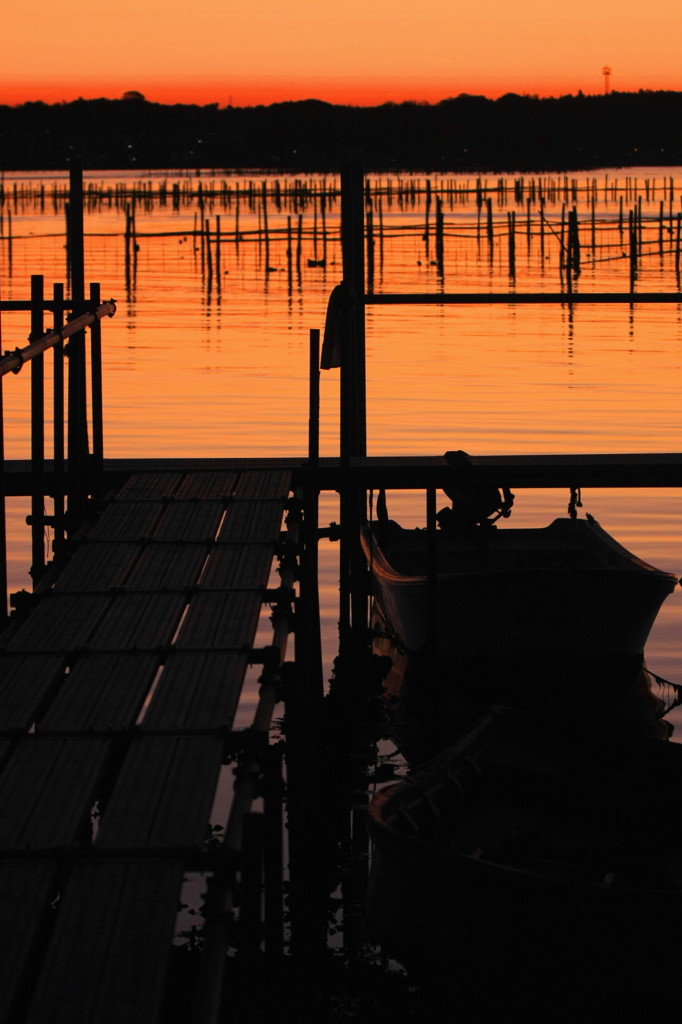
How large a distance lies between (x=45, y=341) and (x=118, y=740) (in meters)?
3.68

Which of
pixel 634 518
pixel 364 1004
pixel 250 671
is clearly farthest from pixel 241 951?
pixel 634 518

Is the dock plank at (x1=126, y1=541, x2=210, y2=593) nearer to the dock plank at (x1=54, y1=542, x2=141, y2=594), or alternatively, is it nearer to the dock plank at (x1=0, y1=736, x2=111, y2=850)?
the dock plank at (x1=54, y1=542, x2=141, y2=594)

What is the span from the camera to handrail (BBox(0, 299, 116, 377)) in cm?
1003

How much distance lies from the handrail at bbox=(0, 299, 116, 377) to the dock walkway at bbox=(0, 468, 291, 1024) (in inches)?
53.6

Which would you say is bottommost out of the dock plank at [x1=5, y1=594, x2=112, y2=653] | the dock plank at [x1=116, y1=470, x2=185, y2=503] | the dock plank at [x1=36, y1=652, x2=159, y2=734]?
the dock plank at [x1=36, y1=652, x2=159, y2=734]

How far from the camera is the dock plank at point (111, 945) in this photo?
18.5ft

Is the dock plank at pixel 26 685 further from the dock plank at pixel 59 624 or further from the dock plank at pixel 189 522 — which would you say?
the dock plank at pixel 189 522

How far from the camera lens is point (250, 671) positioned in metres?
16.4

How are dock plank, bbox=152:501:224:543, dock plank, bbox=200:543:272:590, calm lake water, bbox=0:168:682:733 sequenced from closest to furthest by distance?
dock plank, bbox=200:543:272:590
dock plank, bbox=152:501:224:543
calm lake water, bbox=0:168:682:733

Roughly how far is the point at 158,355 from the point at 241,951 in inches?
1335

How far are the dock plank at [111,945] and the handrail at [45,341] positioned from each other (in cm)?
395

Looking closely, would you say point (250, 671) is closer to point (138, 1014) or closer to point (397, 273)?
point (138, 1014)

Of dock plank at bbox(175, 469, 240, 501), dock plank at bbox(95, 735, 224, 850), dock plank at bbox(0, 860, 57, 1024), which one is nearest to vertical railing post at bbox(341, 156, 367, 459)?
dock plank at bbox(175, 469, 240, 501)

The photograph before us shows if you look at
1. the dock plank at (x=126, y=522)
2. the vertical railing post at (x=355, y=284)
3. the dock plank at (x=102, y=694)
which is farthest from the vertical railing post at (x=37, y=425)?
the vertical railing post at (x=355, y=284)
